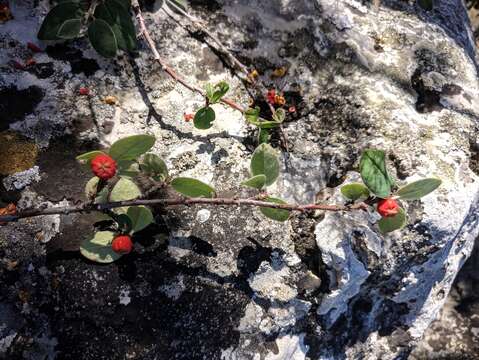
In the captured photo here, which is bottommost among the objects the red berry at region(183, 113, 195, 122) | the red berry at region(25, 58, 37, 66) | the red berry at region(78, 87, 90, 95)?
the red berry at region(183, 113, 195, 122)

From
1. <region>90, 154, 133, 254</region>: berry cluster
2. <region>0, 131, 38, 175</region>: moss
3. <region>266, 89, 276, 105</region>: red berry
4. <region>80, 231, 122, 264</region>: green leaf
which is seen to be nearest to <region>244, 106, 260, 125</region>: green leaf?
<region>266, 89, 276, 105</region>: red berry

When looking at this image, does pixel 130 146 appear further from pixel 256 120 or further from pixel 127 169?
pixel 256 120

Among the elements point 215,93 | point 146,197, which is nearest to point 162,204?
point 146,197

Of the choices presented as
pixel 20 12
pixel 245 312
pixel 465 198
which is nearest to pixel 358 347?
pixel 245 312

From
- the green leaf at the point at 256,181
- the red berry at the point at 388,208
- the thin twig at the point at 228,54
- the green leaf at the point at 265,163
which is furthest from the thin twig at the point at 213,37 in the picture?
the red berry at the point at 388,208

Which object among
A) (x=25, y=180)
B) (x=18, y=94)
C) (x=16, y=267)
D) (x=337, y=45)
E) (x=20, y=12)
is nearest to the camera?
(x=16, y=267)

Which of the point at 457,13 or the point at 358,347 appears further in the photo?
the point at 457,13

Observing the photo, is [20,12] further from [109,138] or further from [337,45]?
[337,45]

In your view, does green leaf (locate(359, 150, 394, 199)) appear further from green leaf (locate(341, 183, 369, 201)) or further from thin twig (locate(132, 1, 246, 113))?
thin twig (locate(132, 1, 246, 113))
